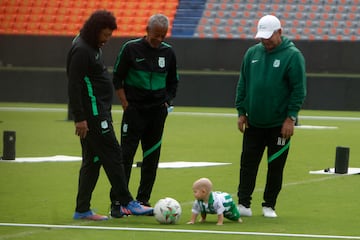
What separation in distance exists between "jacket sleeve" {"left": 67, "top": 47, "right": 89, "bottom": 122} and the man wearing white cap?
168 cm

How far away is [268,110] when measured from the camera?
10445 mm

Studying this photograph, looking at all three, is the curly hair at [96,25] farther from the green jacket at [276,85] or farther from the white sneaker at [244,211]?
the white sneaker at [244,211]

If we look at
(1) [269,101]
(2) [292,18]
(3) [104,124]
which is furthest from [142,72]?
(2) [292,18]

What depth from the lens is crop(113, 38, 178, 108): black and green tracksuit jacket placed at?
10680 millimetres

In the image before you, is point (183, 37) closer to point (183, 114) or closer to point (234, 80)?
point (234, 80)

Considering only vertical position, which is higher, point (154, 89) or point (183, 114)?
point (154, 89)

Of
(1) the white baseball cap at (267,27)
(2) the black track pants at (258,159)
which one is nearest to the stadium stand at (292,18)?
(2) the black track pants at (258,159)

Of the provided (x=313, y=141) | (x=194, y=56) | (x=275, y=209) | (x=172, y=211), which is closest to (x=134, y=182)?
(x=275, y=209)

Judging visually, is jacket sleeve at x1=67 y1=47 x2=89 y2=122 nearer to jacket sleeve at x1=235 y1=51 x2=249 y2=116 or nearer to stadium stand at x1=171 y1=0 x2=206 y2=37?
jacket sleeve at x1=235 y1=51 x2=249 y2=116

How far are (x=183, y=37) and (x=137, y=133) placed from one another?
26.3 metres

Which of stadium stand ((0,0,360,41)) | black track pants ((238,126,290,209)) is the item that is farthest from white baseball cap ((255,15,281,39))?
stadium stand ((0,0,360,41))

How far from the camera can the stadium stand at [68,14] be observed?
41031 millimetres

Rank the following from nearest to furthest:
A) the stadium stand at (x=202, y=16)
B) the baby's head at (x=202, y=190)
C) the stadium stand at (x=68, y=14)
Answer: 1. the baby's head at (x=202, y=190)
2. the stadium stand at (x=202, y=16)
3. the stadium stand at (x=68, y=14)

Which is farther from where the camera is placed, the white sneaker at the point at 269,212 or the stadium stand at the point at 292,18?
the stadium stand at the point at 292,18
